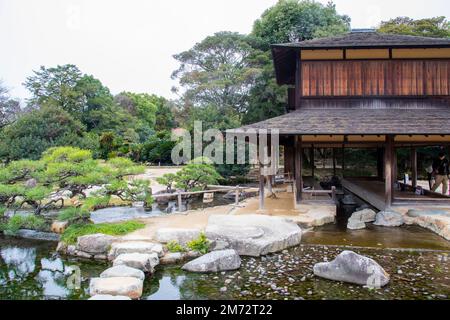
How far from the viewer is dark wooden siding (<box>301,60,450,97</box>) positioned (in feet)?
38.5

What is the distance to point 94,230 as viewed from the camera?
830 centimetres

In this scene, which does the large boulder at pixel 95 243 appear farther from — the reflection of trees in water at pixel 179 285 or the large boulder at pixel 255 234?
the large boulder at pixel 255 234

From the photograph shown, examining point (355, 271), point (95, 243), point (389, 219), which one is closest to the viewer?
point (355, 271)

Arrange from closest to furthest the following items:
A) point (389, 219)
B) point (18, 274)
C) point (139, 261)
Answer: point (139, 261)
point (18, 274)
point (389, 219)

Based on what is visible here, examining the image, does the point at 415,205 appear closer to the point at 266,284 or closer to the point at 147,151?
the point at 266,284

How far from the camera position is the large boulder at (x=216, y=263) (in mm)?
6466

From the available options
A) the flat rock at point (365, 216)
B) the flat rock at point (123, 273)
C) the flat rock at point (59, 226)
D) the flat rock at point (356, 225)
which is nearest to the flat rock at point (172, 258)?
the flat rock at point (123, 273)

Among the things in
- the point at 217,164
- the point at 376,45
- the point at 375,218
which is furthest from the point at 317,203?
the point at 217,164

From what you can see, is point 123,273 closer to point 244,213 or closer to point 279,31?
point 244,213

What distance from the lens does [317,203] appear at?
11.3 metres

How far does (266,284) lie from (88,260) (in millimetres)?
3840

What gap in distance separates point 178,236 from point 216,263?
145 cm

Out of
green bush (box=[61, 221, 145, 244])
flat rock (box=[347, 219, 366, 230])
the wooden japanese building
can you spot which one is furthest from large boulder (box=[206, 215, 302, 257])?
the wooden japanese building

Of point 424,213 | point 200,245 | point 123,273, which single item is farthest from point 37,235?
point 424,213
